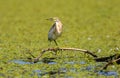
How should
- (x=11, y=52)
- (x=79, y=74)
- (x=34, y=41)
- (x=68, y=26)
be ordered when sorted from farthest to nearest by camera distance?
(x=68, y=26) → (x=34, y=41) → (x=11, y=52) → (x=79, y=74)

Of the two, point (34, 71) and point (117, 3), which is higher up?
point (117, 3)

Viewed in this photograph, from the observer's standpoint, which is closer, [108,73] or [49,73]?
[108,73]

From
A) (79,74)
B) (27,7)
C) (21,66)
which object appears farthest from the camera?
(27,7)

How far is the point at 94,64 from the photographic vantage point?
8.08m

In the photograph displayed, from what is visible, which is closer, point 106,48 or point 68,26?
point 106,48

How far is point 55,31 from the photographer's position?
8891mm

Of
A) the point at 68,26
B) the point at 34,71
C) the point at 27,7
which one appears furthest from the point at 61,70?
the point at 27,7

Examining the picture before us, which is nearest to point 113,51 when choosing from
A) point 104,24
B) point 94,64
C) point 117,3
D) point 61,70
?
point 94,64

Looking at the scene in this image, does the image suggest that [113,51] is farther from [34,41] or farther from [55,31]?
[34,41]

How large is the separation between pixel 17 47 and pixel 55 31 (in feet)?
5.21

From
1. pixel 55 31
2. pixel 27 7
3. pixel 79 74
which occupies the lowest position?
pixel 79 74

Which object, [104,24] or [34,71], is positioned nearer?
[34,71]

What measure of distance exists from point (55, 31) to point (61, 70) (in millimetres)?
1398

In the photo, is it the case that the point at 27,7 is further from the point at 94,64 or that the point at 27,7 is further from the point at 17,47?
the point at 94,64
